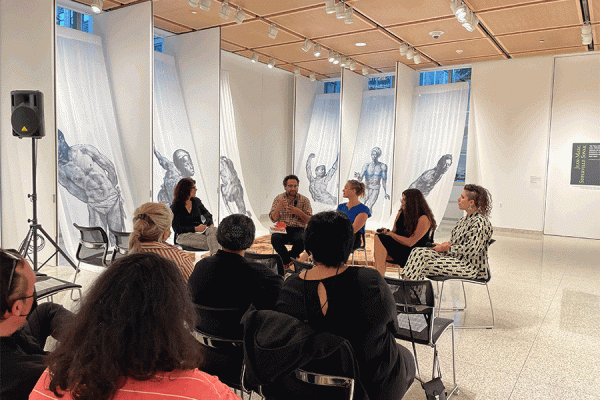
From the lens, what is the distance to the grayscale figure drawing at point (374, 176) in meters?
10.8

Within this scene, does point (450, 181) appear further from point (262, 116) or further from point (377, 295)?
point (377, 295)

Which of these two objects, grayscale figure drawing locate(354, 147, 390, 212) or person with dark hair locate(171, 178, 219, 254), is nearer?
person with dark hair locate(171, 178, 219, 254)

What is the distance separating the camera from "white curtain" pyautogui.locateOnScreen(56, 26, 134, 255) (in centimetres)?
637

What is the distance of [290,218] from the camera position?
240 inches

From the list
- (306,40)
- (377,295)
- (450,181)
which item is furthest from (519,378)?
(450,181)

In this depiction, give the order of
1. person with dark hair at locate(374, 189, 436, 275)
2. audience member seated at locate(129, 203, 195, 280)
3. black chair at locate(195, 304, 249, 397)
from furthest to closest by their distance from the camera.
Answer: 1. person with dark hair at locate(374, 189, 436, 275)
2. audience member seated at locate(129, 203, 195, 280)
3. black chair at locate(195, 304, 249, 397)

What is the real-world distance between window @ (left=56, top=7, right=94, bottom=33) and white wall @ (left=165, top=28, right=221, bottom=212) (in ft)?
4.71

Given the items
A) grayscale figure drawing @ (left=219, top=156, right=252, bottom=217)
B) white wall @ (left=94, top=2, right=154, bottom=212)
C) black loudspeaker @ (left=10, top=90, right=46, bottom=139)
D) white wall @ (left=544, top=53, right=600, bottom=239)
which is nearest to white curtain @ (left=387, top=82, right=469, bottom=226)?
white wall @ (left=544, top=53, right=600, bottom=239)

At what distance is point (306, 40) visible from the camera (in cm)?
807

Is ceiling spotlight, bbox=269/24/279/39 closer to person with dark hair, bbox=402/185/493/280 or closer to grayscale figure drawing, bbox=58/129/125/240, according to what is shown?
grayscale figure drawing, bbox=58/129/125/240

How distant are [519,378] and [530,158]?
729 cm

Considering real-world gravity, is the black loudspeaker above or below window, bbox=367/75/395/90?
below

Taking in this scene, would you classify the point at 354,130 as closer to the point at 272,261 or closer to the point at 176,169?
the point at 176,169

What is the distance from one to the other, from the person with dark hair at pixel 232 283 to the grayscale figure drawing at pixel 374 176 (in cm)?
859
